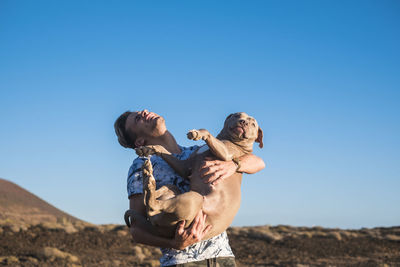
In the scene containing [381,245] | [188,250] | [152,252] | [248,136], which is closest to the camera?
[188,250]

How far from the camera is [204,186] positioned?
13.8ft

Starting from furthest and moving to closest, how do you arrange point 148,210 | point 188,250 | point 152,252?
point 152,252 < point 188,250 < point 148,210

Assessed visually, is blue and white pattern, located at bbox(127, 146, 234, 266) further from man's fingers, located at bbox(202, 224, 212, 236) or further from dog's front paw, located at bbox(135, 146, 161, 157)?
dog's front paw, located at bbox(135, 146, 161, 157)

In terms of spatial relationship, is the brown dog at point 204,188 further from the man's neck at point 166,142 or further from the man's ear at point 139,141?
the man's ear at point 139,141

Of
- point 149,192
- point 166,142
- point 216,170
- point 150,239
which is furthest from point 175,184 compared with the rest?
point 149,192

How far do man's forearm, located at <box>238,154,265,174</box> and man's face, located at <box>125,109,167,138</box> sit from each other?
90 cm

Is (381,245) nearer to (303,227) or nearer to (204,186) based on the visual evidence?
(303,227)

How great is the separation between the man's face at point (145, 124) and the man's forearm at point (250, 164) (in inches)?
35.4

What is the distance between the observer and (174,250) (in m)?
4.11

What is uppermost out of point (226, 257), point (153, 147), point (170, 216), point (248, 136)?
point (248, 136)

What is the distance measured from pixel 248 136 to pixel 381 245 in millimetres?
18954

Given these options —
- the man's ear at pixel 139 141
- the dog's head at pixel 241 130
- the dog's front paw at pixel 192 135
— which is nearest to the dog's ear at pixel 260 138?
the dog's head at pixel 241 130

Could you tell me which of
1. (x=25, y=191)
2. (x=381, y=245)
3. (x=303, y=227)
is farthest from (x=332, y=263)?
(x=25, y=191)

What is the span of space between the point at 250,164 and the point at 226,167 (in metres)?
0.30
